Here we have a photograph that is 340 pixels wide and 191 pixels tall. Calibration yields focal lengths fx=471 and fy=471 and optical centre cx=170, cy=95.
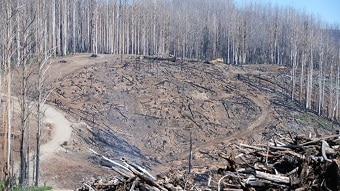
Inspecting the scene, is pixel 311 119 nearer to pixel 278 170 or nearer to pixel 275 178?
pixel 278 170

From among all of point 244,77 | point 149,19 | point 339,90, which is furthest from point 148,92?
point 149,19

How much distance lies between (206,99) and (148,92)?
4.36 meters

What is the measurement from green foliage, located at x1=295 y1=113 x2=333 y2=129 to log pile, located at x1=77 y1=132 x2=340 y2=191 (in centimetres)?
3045

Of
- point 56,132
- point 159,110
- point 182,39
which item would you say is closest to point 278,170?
point 56,132

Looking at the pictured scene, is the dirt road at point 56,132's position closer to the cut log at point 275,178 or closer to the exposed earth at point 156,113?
the exposed earth at point 156,113

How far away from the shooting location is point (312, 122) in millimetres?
34125

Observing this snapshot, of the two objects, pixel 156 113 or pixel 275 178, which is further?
pixel 156 113

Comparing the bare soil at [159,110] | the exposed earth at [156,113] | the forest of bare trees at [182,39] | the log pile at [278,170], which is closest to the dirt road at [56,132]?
the exposed earth at [156,113]

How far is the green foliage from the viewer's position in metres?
34.1

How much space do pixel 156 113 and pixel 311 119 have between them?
38.6 ft

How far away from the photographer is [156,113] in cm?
3181

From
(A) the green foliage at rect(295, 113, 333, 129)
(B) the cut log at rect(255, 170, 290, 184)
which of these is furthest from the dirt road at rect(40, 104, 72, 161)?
(B) the cut log at rect(255, 170, 290, 184)

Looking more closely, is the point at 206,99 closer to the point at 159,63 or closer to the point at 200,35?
the point at 159,63

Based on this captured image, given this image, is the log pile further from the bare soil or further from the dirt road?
the dirt road
